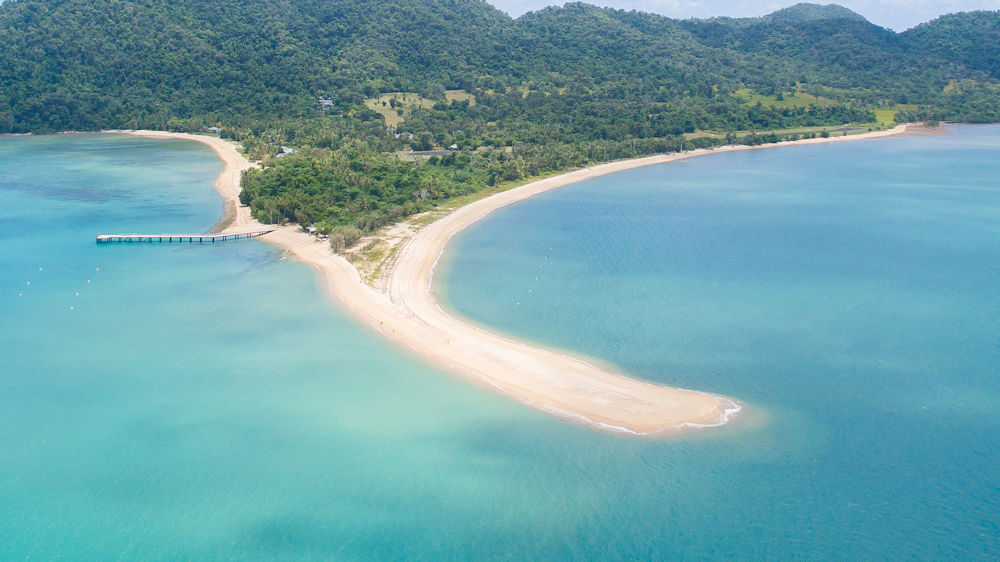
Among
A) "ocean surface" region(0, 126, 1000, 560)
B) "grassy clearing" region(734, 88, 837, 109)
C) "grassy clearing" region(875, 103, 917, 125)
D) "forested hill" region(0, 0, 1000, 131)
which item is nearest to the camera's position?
"ocean surface" region(0, 126, 1000, 560)

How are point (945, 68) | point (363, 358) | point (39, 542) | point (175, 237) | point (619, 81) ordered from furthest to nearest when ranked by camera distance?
1. point (945, 68)
2. point (619, 81)
3. point (175, 237)
4. point (363, 358)
5. point (39, 542)

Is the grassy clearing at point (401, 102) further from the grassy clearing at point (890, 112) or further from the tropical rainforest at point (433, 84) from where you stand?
the grassy clearing at point (890, 112)

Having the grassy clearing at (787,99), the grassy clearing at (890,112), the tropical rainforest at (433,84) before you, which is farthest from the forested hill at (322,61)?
the grassy clearing at (787,99)

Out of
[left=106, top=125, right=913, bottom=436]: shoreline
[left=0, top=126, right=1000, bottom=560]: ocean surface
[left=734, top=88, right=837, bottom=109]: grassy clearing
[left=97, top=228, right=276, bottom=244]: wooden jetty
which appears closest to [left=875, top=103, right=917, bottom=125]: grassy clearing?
[left=734, top=88, right=837, bottom=109]: grassy clearing

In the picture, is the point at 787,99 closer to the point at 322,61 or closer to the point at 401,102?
the point at 401,102

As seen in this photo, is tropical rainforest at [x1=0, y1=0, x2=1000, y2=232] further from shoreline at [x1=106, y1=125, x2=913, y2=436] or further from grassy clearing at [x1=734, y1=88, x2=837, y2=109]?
shoreline at [x1=106, y1=125, x2=913, y2=436]

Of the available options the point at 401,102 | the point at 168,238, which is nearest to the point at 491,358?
the point at 168,238

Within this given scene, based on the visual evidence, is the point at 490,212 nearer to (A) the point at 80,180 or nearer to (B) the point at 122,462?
(B) the point at 122,462

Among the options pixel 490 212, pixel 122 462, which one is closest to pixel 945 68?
pixel 490 212
